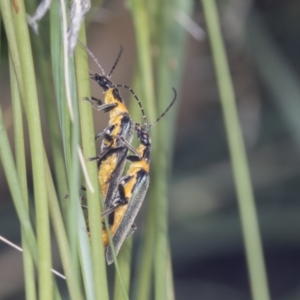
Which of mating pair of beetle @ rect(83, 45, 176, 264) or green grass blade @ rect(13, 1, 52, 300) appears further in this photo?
mating pair of beetle @ rect(83, 45, 176, 264)

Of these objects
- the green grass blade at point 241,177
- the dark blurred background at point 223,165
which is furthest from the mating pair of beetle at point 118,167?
the dark blurred background at point 223,165

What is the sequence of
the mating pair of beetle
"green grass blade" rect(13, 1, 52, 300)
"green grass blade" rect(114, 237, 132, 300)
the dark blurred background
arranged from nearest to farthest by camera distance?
1. "green grass blade" rect(13, 1, 52, 300)
2. "green grass blade" rect(114, 237, 132, 300)
3. the mating pair of beetle
4. the dark blurred background

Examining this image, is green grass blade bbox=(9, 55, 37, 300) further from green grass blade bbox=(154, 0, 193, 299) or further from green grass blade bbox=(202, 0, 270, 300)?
green grass blade bbox=(202, 0, 270, 300)

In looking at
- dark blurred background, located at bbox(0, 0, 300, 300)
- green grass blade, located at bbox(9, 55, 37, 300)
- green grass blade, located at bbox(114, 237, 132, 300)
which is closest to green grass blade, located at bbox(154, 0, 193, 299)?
green grass blade, located at bbox(114, 237, 132, 300)

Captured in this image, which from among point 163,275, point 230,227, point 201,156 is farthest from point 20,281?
point 163,275

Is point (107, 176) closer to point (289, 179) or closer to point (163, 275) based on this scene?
point (163, 275)

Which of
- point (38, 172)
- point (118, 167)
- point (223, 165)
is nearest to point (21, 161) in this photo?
point (38, 172)
